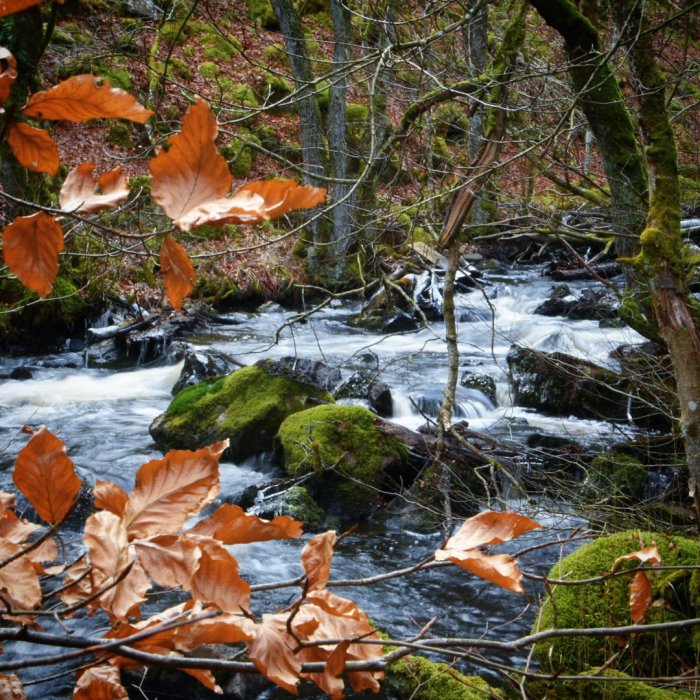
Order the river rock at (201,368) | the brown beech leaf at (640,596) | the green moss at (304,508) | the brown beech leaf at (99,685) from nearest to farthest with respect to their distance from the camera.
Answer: the brown beech leaf at (99,685) → the brown beech leaf at (640,596) → the green moss at (304,508) → the river rock at (201,368)

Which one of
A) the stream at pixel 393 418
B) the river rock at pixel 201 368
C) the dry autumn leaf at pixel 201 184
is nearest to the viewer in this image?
the dry autumn leaf at pixel 201 184

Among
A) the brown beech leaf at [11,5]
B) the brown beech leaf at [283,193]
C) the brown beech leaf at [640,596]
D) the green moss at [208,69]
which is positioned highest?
the green moss at [208,69]

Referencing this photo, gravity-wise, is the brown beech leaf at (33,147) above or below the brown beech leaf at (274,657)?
above

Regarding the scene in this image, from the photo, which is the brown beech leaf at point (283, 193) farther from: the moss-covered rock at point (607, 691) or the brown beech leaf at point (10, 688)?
the moss-covered rock at point (607, 691)

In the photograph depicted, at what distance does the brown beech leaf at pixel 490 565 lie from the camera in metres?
0.84

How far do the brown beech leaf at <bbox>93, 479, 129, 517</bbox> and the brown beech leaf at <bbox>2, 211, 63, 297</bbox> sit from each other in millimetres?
292

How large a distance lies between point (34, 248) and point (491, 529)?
669mm

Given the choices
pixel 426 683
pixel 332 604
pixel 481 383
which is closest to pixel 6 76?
pixel 332 604

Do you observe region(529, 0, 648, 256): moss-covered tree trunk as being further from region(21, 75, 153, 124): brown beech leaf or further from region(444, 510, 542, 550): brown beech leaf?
region(21, 75, 153, 124): brown beech leaf

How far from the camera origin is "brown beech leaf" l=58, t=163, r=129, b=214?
737 mm

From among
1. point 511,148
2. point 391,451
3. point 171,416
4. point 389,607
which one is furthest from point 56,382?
point 511,148

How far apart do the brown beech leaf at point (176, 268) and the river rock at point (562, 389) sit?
631 centimetres

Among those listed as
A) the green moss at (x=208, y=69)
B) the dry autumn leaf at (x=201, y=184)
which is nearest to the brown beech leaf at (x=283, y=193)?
the dry autumn leaf at (x=201, y=184)

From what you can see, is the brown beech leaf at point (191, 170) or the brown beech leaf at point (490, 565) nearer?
the brown beech leaf at point (191, 170)
